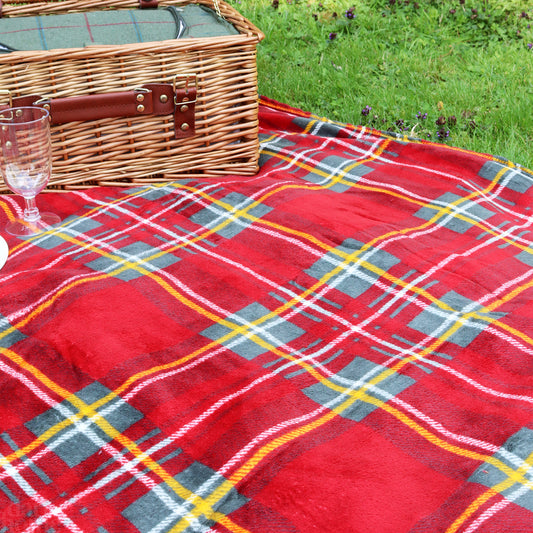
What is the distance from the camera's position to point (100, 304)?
1565mm

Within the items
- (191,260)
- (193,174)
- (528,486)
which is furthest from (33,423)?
(193,174)

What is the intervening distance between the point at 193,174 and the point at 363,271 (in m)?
0.75

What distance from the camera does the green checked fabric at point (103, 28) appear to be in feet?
6.87

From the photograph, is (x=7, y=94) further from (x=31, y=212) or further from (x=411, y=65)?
(x=411, y=65)

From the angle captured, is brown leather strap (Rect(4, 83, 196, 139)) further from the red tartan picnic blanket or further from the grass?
the grass

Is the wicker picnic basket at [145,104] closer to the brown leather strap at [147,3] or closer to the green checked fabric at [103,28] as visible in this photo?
the green checked fabric at [103,28]

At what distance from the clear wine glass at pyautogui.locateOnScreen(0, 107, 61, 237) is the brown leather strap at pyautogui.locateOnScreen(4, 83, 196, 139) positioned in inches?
4.9

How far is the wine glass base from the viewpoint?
1927mm

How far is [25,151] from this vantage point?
5.85 ft

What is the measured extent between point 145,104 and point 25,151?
44cm

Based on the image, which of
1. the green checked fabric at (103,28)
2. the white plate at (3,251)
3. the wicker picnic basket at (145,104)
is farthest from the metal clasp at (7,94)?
the white plate at (3,251)

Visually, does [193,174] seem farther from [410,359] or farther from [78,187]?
[410,359]

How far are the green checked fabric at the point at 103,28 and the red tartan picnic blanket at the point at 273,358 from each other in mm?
436

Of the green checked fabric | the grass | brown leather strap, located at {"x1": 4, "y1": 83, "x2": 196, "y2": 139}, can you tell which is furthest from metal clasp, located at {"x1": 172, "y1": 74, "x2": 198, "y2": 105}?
the grass
